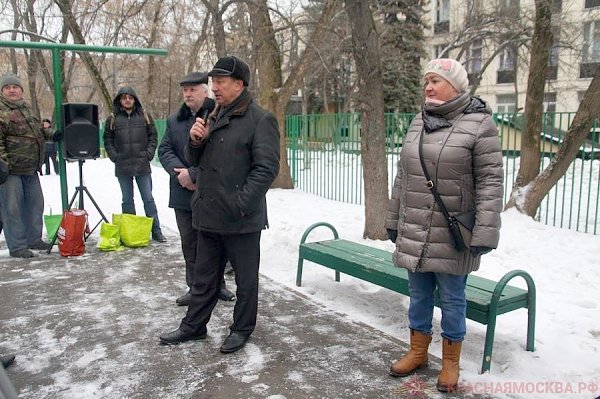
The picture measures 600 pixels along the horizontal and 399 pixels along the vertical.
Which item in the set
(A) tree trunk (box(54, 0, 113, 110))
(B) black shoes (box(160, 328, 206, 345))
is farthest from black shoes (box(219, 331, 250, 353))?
(A) tree trunk (box(54, 0, 113, 110))

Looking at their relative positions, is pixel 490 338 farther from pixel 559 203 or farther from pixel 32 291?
pixel 559 203

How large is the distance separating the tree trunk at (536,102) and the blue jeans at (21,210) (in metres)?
6.39

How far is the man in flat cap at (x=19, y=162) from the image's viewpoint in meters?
5.96

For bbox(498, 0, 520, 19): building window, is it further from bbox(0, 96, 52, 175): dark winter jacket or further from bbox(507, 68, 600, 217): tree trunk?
bbox(0, 96, 52, 175): dark winter jacket

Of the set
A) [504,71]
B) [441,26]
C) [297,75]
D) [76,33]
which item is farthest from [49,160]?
[504,71]

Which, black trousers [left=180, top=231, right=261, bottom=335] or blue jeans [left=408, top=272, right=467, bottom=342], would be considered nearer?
blue jeans [left=408, top=272, right=467, bottom=342]

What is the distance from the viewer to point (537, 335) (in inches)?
152

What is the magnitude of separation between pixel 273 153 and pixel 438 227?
3.77ft

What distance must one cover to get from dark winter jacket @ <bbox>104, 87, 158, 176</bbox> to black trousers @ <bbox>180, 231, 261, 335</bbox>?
3.26 meters

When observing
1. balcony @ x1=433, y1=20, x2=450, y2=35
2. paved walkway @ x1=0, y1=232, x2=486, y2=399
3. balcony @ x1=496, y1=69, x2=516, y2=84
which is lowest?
paved walkway @ x1=0, y1=232, x2=486, y2=399

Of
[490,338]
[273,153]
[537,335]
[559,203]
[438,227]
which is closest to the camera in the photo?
[438,227]

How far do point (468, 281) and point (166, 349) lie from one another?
2161 mm

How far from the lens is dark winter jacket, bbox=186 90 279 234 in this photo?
348cm

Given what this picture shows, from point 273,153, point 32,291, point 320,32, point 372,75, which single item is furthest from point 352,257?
point 320,32
